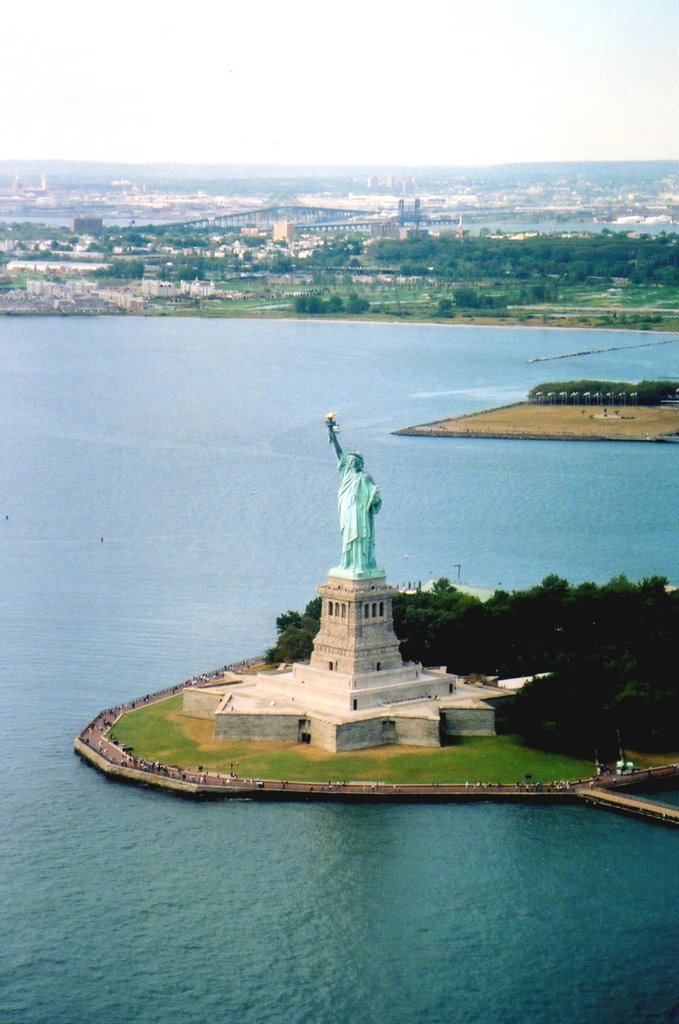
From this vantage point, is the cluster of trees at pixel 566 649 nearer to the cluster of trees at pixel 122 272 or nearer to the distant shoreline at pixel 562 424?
the distant shoreline at pixel 562 424

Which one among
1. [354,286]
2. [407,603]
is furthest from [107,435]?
[354,286]

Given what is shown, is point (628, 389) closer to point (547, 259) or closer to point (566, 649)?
point (566, 649)

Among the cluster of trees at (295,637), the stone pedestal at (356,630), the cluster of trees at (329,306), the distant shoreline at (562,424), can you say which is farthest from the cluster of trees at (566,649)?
the cluster of trees at (329,306)

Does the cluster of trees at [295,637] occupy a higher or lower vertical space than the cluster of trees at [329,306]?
higher

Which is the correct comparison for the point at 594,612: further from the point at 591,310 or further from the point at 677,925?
the point at 591,310

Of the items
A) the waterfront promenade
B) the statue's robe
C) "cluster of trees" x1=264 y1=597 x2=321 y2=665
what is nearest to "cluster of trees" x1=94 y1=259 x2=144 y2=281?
"cluster of trees" x1=264 y1=597 x2=321 y2=665

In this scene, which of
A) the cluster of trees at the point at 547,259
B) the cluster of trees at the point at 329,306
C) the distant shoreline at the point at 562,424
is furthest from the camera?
the cluster of trees at the point at 547,259

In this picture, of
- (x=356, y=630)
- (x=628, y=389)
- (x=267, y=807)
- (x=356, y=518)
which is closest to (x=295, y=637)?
(x=356, y=630)
